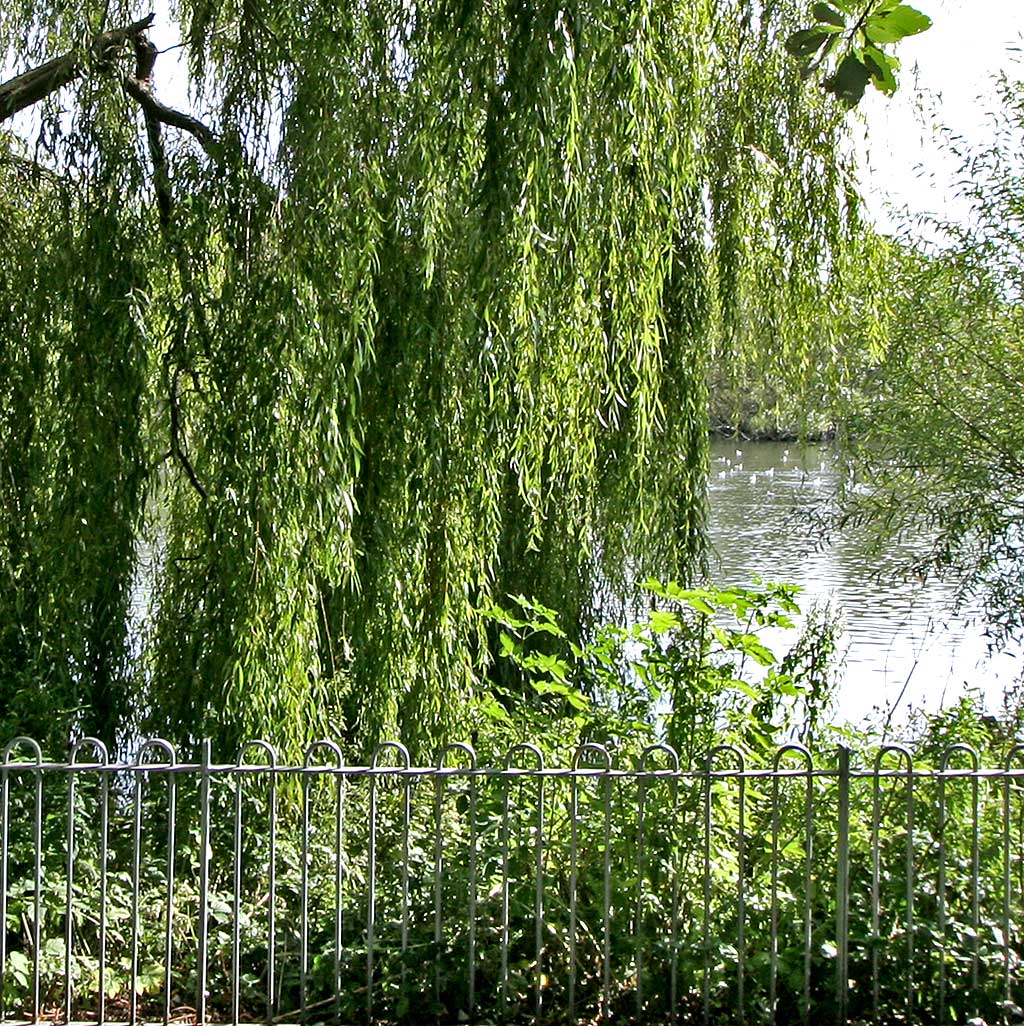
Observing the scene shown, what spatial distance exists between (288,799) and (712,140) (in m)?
4.57

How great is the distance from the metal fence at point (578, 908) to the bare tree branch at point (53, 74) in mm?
2765

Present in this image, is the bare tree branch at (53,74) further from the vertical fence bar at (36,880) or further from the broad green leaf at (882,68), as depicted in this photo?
the broad green leaf at (882,68)

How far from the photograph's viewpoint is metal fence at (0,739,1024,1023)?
4.45 m

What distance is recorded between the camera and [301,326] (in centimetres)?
511

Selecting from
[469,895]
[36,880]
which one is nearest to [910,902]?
[469,895]

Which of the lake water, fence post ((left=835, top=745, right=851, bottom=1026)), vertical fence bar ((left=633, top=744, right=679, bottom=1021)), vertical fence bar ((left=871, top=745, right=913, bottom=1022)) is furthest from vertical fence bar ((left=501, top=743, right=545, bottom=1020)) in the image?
the lake water

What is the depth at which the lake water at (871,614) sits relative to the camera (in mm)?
10117

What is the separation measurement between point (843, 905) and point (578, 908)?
90 cm

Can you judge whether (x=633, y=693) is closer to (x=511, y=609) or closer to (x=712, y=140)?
(x=511, y=609)

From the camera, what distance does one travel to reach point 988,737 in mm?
5520

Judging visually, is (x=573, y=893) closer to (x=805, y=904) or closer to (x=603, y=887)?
(x=603, y=887)

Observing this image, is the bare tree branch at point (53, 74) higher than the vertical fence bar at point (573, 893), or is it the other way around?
the bare tree branch at point (53, 74)

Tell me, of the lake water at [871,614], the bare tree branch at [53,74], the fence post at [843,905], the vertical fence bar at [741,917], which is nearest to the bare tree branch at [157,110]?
the bare tree branch at [53,74]

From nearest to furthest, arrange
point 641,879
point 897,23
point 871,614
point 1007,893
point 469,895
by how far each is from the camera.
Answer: point 897,23
point 1007,893
point 641,879
point 469,895
point 871,614
